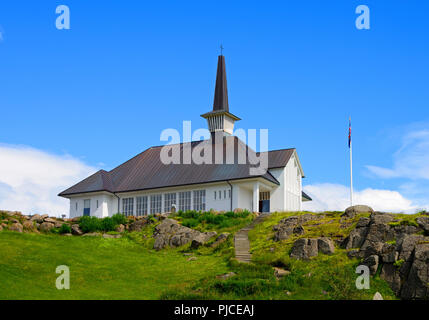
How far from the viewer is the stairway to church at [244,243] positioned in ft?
97.4

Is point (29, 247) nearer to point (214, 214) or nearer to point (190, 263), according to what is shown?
point (190, 263)

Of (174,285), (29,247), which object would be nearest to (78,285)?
(174,285)

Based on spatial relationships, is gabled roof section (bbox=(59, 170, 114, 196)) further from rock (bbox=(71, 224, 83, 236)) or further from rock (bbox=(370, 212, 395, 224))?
rock (bbox=(370, 212, 395, 224))

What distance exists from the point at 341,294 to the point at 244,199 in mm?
22340

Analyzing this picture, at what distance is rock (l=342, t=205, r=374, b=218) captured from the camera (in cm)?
3266

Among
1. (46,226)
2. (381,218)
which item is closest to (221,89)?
(46,226)

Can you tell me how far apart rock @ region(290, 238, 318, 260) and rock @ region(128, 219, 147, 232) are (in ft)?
47.4

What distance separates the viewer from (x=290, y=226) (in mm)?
33156

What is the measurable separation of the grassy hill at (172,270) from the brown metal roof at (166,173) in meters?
9.88

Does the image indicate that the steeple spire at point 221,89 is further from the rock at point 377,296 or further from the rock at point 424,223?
the rock at point 377,296

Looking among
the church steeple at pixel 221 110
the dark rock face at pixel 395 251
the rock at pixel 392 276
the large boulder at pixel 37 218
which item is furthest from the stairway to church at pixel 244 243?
the church steeple at pixel 221 110

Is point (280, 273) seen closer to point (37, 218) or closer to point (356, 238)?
point (356, 238)

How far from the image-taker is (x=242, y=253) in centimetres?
3045

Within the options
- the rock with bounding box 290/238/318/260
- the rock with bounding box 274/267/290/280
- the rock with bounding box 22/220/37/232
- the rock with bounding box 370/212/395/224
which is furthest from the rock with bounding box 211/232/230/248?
the rock with bounding box 22/220/37/232
